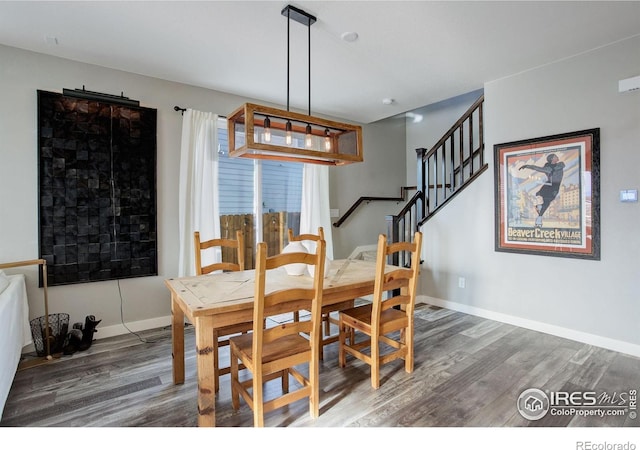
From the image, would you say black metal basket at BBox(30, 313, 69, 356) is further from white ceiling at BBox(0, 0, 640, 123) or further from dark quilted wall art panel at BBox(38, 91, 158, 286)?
white ceiling at BBox(0, 0, 640, 123)

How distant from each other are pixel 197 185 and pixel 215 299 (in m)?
2.08

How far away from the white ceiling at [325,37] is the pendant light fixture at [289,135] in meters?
0.38

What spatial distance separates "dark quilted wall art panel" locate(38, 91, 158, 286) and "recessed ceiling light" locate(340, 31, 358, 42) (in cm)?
210

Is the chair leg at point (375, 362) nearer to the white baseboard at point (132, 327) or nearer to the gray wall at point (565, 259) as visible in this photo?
the gray wall at point (565, 259)

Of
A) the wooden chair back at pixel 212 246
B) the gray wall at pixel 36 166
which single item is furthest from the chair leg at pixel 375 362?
the gray wall at pixel 36 166

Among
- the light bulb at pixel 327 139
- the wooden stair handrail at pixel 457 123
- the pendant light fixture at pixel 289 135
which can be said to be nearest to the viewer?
the pendant light fixture at pixel 289 135

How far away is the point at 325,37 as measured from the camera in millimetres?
2684

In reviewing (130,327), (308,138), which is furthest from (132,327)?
(308,138)

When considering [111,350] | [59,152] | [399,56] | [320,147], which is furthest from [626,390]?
[59,152]

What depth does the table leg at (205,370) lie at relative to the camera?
173 cm

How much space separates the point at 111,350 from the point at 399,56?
3725 mm

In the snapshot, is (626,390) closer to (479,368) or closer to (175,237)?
(479,368)

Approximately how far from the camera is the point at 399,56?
3012 mm

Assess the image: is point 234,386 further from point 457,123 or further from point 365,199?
point 365,199
